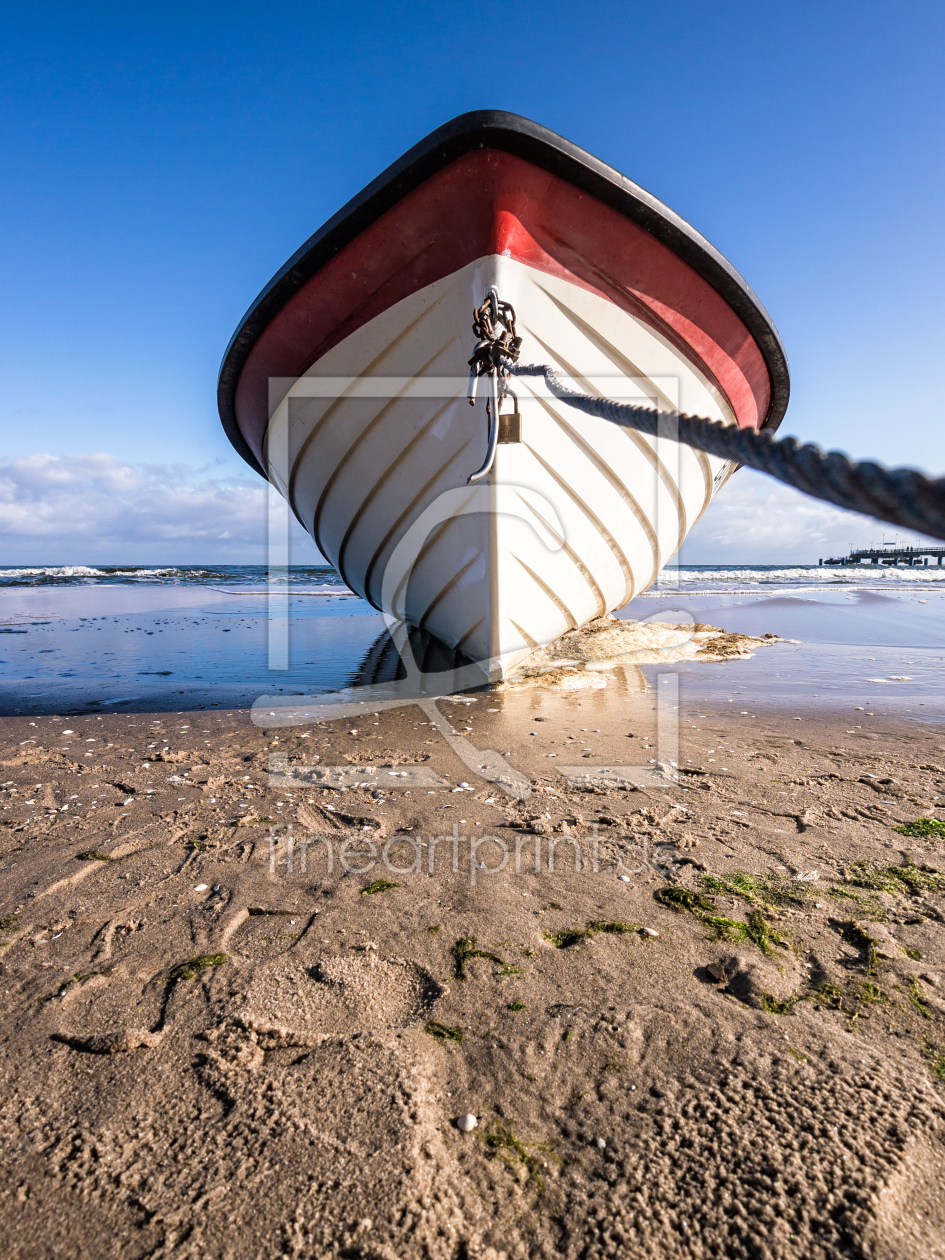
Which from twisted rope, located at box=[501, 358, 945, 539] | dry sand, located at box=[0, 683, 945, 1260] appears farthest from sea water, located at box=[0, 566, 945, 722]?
twisted rope, located at box=[501, 358, 945, 539]

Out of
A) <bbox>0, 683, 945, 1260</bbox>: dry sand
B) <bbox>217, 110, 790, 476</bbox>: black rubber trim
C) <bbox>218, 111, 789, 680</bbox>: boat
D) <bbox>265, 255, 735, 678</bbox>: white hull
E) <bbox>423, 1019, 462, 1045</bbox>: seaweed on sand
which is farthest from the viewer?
<bbox>265, 255, 735, 678</bbox>: white hull

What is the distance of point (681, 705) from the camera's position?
15.1 feet

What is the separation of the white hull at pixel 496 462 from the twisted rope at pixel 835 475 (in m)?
2.41

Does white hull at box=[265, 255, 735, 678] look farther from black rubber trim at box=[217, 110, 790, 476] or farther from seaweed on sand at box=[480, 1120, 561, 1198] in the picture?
seaweed on sand at box=[480, 1120, 561, 1198]

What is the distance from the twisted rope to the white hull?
7.89ft

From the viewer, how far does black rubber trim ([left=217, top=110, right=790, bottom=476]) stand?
9.96ft

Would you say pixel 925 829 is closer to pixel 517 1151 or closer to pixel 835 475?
pixel 835 475

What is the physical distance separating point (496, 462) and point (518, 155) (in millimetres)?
1490

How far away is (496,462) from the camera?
12.5 ft

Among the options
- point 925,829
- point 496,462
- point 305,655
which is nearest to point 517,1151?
point 925,829

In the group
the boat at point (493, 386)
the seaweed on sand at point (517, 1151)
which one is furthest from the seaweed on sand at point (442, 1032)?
the boat at point (493, 386)

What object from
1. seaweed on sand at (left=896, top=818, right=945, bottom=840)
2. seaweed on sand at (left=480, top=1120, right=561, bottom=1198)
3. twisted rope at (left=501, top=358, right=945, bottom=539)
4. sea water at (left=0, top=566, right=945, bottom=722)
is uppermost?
twisted rope at (left=501, top=358, right=945, bottom=539)

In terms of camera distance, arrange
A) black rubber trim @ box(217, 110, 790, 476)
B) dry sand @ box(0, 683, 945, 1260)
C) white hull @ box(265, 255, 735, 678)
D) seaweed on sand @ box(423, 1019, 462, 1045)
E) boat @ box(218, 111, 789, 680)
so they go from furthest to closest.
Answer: white hull @ box(265, 255, 735, 678) → boat @ box(218, 111, 789, 680) → black rubber trim @ box(217, 110, 790, 476) → seaweed on sand @ box(423, 1019, 462, 1045) → dry sand @ box(0, 683, 945, 1260)

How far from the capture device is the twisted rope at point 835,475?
3.28 ft
